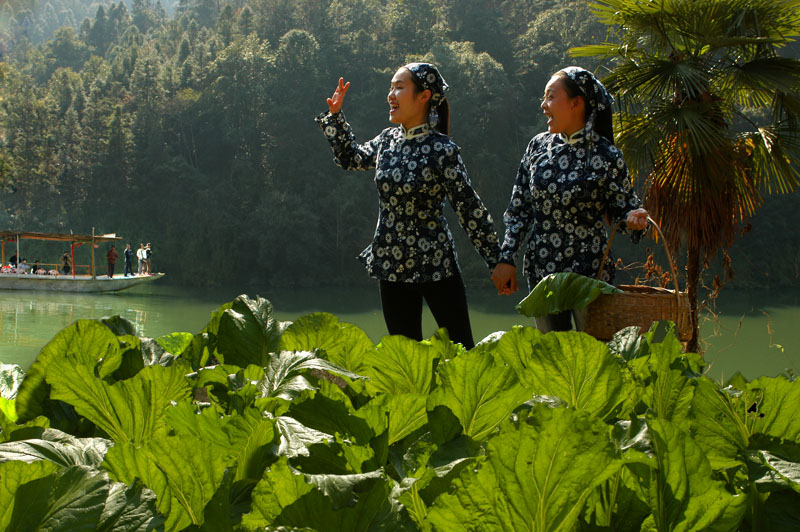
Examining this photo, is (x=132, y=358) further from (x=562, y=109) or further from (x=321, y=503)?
(x=562, y=109)

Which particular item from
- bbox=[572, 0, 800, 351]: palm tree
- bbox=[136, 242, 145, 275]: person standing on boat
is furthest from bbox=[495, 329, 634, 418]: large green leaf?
bbox=[136, 242, 145, 275]: person standing on boat

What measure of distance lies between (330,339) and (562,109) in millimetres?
2309

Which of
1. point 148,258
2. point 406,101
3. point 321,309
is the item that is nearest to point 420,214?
point 406,101

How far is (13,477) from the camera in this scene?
33 cm

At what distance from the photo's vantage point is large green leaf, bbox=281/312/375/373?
697mm

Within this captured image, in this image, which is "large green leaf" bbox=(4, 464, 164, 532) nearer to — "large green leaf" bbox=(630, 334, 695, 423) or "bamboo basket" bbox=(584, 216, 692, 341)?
"large green leaf" bbox=(630, 334, 695, 423)

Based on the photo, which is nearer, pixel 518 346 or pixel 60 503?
pixel 60 503

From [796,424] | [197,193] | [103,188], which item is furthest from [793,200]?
[796,424]

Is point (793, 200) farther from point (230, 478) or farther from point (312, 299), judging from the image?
point (230, 478)

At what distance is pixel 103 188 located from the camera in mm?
33156

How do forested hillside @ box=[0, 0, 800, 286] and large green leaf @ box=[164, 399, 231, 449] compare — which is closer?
large green leaf @ box=[164, 399, 231, 449]

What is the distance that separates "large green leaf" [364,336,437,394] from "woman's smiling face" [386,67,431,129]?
8.06ft

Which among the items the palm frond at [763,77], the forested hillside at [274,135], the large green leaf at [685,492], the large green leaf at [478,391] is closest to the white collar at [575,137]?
the large green leaf at [478,391]

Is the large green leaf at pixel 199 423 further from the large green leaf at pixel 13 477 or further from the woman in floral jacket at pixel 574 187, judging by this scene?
the woman in floral jacket at pixel 574 187
